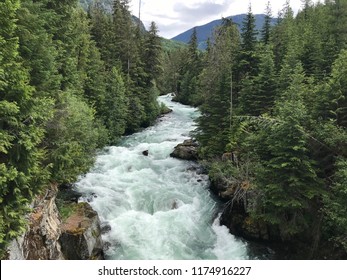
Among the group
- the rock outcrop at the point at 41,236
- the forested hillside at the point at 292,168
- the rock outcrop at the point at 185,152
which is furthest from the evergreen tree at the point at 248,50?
the rock outcrop at the point at 41,236

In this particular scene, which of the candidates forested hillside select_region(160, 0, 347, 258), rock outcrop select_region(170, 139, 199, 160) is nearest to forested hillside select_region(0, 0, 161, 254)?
rock outcrop select_region(170, 139, 199, 160)

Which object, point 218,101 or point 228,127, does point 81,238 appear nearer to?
point 228,127

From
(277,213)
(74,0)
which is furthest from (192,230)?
(74,0)

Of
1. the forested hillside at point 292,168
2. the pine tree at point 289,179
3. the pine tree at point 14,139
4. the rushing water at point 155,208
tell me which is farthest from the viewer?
the rushing water at point 155,208

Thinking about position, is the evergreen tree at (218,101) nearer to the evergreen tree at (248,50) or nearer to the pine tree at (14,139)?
the evergreen tree at (248,50)

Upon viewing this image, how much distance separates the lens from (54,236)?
12.6m

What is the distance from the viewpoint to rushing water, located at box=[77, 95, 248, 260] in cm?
1598

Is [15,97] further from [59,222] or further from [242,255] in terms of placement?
[242,255]

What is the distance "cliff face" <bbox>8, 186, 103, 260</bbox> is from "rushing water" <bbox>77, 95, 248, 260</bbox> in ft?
5.37

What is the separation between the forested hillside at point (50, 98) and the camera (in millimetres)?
9781

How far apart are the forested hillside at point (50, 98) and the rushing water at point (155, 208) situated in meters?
2.60

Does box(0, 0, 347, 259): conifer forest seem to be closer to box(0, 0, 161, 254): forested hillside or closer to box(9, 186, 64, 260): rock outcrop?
box(0, 0, 161, 254): forested hillside

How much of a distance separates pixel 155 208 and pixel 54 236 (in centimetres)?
772

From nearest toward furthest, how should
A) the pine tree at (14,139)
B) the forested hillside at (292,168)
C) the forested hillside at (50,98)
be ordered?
the pine tree at (14,139)
the forested hillside at (50,98)
the forested hillside at (292,168)
